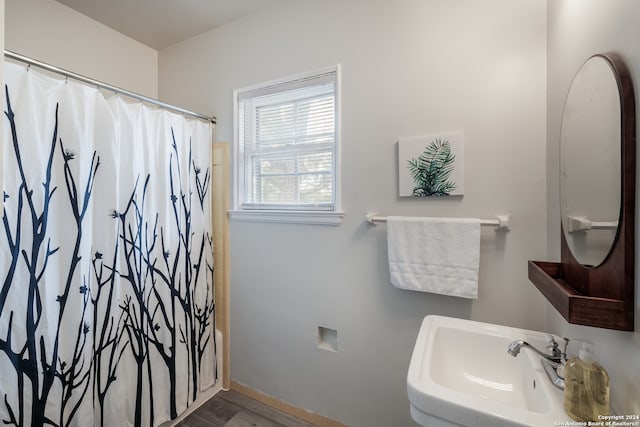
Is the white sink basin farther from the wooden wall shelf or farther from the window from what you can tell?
the window

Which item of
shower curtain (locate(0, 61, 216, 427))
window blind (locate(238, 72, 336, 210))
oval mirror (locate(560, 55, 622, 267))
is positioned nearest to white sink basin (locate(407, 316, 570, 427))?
oval mirror (locate(560, 55, 622, 267))

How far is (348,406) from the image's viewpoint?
5.44 feet

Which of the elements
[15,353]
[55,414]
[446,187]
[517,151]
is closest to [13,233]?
[15,353]

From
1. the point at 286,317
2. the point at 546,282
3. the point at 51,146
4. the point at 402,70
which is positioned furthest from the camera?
the point at 286,317

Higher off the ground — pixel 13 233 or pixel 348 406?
pixel 13 233

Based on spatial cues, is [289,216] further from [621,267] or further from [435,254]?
[621,267]

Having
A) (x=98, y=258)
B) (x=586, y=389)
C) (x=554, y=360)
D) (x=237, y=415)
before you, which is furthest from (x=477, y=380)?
(x=98, y=258)

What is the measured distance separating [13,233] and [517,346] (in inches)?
75.2

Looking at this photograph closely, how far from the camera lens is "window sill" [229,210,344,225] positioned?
167 cm

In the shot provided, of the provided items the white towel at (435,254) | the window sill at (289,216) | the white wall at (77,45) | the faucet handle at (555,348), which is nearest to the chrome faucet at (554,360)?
the faucet handle at (555,348)

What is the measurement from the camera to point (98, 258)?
1405 millimetres

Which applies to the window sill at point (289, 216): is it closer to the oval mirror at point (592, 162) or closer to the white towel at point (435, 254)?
the white towel at point (435, 254)

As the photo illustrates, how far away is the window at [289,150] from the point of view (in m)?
1.71

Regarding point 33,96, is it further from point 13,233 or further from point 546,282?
point 546,282
